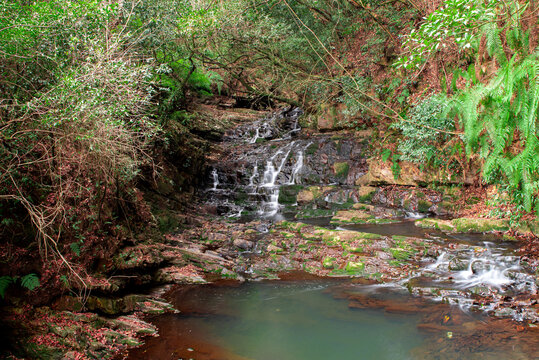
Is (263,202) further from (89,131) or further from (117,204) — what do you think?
(89,131)

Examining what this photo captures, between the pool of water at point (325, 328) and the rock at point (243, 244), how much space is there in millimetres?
2180

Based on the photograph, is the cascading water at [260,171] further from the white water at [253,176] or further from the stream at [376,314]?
the stream at [376,314]

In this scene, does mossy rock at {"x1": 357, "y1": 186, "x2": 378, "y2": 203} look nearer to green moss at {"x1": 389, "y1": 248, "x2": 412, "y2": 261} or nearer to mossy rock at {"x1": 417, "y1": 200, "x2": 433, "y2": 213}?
mossy rock at {"x1": 417, "y1": 200, "x2": 433, "y2": 213}

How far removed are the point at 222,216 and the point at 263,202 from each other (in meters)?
2.07

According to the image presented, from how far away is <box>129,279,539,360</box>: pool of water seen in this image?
4414 millimetres

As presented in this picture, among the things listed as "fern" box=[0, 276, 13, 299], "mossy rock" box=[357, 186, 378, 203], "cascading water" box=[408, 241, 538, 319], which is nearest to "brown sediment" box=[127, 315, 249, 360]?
"fern" box=[0, 276, 13, 299]

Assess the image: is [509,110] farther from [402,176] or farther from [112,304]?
[402,176]

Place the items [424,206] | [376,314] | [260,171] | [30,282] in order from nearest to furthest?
[30,282] < [376,314] < [424,206] < [260,171]

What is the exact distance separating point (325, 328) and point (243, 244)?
13.0 ft

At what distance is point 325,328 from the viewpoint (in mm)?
5223

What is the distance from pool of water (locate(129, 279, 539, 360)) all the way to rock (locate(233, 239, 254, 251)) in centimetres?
218

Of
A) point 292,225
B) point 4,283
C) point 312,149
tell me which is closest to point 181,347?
point 4,283

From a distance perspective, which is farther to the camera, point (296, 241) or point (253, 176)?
point (253, 176)

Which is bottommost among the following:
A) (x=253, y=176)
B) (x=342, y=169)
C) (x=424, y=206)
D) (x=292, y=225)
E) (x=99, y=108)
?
(x=292, y=225)
